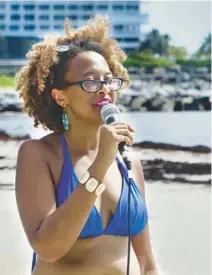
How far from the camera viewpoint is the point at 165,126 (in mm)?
7777

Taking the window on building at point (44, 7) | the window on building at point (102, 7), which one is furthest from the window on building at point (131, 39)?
the window on building at point (44, 7)

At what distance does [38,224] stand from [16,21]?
17.3 feet

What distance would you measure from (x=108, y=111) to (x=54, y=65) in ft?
0.66

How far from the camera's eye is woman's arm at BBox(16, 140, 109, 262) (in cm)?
110

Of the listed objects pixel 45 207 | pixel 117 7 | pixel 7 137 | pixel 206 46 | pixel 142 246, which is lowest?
pixel 7 137

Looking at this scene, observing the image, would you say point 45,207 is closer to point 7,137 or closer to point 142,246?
point 142,246

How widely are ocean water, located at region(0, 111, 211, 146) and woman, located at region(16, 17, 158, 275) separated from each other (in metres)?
4.50

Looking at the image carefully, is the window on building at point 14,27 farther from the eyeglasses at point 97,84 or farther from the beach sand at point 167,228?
the eyeglasses at point 97,84

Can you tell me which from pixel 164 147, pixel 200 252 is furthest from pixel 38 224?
pixel 164 147

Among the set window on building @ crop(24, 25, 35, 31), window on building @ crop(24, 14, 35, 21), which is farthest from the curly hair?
window on building @ crop(24, 14, 35, 21)

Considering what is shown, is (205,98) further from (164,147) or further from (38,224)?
(38,224)

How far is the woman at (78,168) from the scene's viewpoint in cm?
111

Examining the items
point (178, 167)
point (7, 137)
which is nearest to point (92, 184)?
point (7, 137)

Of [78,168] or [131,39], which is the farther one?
[131,39]
